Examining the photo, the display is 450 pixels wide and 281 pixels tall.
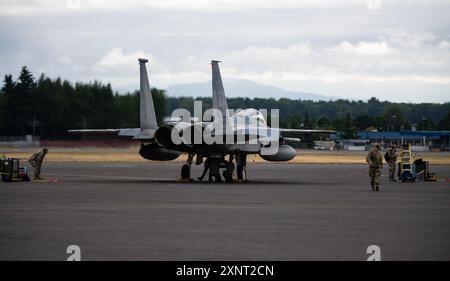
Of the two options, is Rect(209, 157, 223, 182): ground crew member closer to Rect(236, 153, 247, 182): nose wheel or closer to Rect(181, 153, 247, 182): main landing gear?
Rect(181, 153, 247, 182): main landing gear

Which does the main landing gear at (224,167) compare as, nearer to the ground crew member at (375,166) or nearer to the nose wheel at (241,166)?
the nose wheel at (241,166)

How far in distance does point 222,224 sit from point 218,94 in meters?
19.9

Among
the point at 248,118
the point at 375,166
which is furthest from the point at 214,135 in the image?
the point at 375,166

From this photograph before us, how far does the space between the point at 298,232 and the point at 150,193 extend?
1240 centimetres

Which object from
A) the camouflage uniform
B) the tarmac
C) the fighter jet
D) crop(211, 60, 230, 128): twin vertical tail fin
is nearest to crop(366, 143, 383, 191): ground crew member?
the tarmac

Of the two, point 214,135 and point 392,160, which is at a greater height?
point 214,135

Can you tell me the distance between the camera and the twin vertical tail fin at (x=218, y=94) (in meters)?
36.6

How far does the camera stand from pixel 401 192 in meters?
29.1

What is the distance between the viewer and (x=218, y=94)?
122 ft

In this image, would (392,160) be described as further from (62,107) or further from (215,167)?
(62,107)

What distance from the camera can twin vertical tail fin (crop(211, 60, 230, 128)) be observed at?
36625 millimetres

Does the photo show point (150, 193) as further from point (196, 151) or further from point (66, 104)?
point (66, 104)

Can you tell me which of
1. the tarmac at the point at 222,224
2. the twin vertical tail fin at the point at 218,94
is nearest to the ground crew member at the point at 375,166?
the tarmac at the point at 222,224
